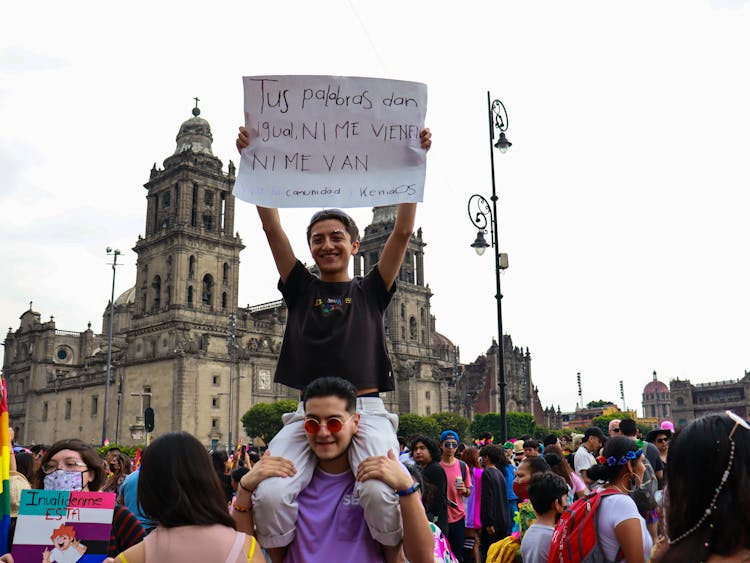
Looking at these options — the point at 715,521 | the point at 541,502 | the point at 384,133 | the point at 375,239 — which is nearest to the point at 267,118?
the point at 384,133

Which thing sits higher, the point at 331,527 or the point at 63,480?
the point at 63,480

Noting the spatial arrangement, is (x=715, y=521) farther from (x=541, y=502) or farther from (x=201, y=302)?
(x=201, y=302)

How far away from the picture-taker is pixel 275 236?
13.5 ft

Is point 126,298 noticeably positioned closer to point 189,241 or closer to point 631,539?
point 189,241

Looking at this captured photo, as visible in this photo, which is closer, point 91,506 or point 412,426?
point 91,506

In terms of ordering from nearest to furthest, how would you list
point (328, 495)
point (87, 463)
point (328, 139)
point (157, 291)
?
point (328, 495)
point (328, 139)
point (87, 463)
point (157, 291)

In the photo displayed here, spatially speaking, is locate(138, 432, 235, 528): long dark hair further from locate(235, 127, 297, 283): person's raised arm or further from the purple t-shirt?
locate(235, 127, 297, 283): person's raised arm

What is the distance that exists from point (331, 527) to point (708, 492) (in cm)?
165

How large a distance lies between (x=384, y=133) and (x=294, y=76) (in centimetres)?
61

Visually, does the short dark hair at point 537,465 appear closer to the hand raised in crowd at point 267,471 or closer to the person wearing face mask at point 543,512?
the person wearing face mask at point 543,512

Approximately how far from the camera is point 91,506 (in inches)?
140

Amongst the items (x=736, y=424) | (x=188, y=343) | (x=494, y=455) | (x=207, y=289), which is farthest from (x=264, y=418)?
(x=736, y=424)

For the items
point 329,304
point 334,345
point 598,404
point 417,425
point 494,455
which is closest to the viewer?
point 334,345

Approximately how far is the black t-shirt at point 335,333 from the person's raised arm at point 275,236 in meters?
0.08
